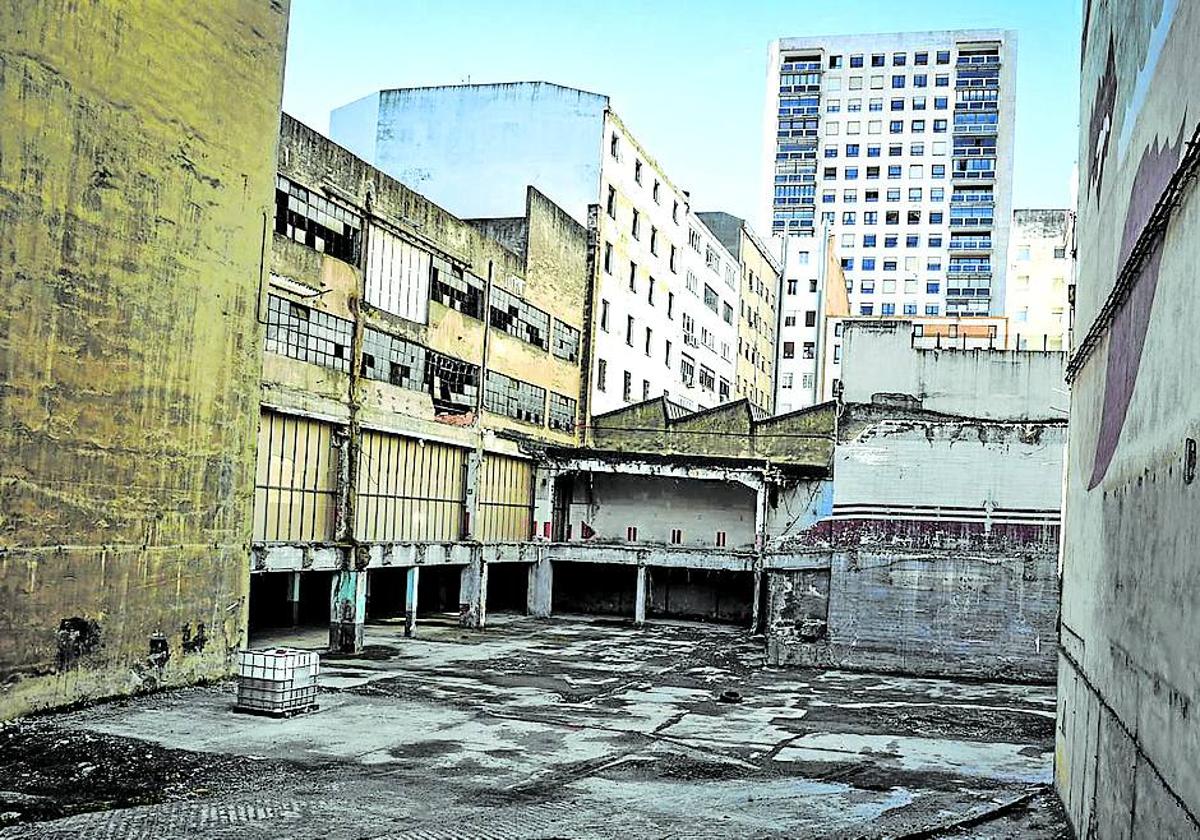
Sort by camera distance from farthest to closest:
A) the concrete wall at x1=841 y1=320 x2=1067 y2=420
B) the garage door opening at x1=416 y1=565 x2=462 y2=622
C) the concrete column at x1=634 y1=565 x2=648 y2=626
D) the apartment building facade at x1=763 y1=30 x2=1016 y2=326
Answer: the apartment building facade at x1=763 y1=30 x2=1016 y2=326 → the garage door opening at x1=416 y1=565 x2=462 y2=622 → the concrete column at x1=634 y1=565 x2=648 y2=626 → the concrete wall at x1=841 y1=320 x2=1067 y2=420

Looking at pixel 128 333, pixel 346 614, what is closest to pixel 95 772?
pixel 128 333

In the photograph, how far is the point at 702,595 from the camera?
42344mm

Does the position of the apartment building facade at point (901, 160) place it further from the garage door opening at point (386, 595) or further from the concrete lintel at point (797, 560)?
the concrete lintel at point (797, 560)

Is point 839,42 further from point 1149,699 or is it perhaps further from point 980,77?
point 1149,699

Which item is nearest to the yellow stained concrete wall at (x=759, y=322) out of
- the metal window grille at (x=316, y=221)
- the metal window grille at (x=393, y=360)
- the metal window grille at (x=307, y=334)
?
the metal window grille at (x=393, y=360)

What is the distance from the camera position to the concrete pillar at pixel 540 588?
39500 mm

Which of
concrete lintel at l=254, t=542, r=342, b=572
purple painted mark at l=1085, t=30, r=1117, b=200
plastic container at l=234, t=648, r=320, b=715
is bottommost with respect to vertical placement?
plastic container at l=234, t=648, r=320, b=715

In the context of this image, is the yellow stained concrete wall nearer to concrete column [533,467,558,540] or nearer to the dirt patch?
concrete column [533,467,558,540]

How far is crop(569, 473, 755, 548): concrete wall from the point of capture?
42.9 metres

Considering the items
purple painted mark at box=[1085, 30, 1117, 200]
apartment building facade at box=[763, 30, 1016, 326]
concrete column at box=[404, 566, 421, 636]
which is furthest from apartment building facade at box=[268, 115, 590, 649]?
apartment building facade at box=[763, 30, 1016, 326]

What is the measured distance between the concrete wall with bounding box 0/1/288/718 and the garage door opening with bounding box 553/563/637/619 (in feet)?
70.1

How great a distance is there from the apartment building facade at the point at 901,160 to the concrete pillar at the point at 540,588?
2314 inches

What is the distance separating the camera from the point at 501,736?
730 inches

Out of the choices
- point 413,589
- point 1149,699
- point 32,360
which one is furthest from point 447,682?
point 1149,699
